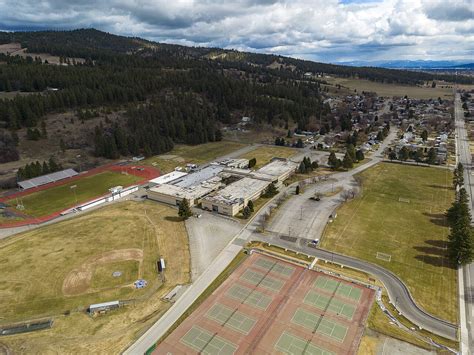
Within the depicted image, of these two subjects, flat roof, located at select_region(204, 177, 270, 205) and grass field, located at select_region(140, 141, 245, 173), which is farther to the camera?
grass field, located at select_region(140, 141, 245, 173)

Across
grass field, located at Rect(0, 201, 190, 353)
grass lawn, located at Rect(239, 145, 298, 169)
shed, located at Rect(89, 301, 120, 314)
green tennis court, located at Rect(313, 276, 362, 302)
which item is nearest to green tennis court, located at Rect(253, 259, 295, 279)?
green tennis court, located at Rect(313, 276, 362, 302)

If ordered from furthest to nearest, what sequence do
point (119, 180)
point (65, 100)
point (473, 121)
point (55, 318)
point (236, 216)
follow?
point (473, 121)
point (65, 100)
point (119, 180)
point (236, 216)
point (55, 318)

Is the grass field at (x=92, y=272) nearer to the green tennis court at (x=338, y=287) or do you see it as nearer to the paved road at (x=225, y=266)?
the paved road at (x=225, y=266)

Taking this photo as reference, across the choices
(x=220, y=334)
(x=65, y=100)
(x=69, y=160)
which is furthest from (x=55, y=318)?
(x=65, y=100)

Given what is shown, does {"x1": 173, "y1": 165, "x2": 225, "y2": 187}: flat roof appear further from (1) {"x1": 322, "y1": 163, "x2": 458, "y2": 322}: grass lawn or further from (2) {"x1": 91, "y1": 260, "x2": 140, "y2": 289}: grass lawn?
(1) {"x1": 322, "y1": 163, "x2": 458, "y2": 322}: grass lawn

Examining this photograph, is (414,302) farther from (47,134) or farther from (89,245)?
(47,134)

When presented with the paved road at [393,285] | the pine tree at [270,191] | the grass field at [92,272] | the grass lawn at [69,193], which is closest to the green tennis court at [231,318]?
the grass field at [92,272]

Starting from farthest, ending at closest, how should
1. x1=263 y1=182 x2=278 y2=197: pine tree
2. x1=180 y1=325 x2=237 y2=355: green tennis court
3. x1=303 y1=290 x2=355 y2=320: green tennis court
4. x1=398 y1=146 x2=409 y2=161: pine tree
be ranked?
x1=398 y1=146 x2=409 y2=161: pine tree, x1=263 y1=182 x2=278 y2=197: pine tree, x1=303 y1=290 x2=355 y2=320: green tennis court, x1=180 y1=325 x2=237 y2=355: green tennis court
